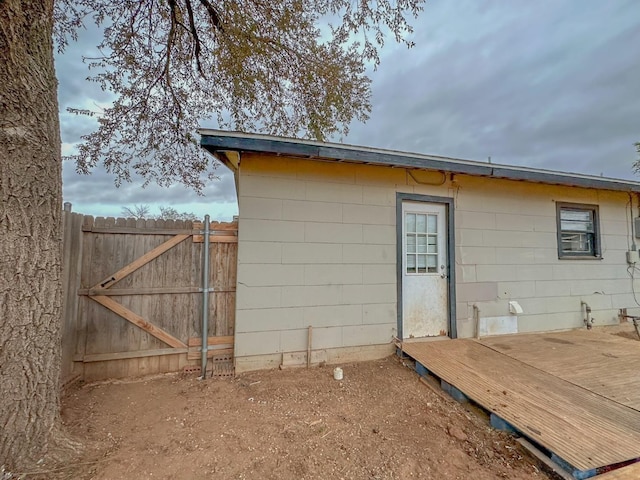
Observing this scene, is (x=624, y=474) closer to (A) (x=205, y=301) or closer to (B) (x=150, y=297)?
(A) (x=205, y=301)

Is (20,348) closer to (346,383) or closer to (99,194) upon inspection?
(346,383)

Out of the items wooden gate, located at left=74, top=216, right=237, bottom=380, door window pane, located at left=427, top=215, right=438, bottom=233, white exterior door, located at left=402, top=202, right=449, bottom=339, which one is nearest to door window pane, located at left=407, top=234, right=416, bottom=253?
white exterior door, located at left=402, top=202, right=449, bottom=339

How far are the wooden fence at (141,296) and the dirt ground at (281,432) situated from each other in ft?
0.90

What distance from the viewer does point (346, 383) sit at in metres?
3.16

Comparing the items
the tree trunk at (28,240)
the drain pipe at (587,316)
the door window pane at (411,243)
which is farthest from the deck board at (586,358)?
the tree trunk at (28,240)

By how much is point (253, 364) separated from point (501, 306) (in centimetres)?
395

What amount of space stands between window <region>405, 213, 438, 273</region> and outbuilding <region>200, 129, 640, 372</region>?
0.02m

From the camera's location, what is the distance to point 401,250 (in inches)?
159

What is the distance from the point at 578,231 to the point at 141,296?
7251mm

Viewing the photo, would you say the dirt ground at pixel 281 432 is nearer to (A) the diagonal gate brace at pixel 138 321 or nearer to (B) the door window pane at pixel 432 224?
(A) the diagonal gate brace at pixel 138 321

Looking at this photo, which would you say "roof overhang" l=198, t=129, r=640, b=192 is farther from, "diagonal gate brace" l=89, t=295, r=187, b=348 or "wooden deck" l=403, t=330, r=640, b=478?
"wooden deck" l=403, t=330, r=640, b=478

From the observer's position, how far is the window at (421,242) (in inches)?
166

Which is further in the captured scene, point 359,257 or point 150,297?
point 359,257

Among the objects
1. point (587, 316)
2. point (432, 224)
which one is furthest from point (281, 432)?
point (587, 316)
